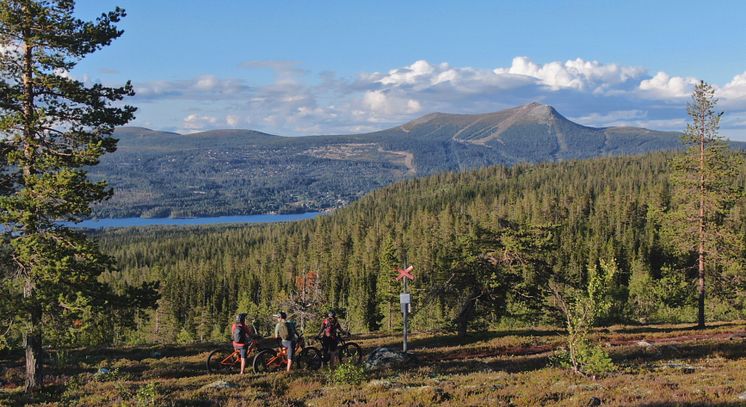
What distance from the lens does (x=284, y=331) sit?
18953mm

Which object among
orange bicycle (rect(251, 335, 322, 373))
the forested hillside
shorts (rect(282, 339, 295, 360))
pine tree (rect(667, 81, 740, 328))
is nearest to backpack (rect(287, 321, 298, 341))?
shorts (rect(282, 339, 295, 360))

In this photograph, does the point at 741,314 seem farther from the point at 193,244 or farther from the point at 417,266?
the point at 193,244

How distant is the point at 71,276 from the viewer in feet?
53.0

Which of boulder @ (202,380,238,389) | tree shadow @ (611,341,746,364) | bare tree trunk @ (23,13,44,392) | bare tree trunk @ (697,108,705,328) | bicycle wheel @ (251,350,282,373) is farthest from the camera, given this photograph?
bare tree trunk @ (697,108,705,328)

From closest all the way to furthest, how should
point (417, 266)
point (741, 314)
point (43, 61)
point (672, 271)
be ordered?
point (43, 61)
point (672, 271)
point (741, 314)
point (417, 266)

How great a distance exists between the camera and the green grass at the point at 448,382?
546 inches

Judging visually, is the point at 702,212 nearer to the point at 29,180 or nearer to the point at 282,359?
the point at 282,359

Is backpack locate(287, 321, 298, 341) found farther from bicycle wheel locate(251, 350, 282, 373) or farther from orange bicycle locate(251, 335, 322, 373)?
bicycle wheel locate(251, 350, 282, 373)

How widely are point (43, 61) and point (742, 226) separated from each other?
434 feet

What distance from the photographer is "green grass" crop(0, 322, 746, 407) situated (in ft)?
45.5

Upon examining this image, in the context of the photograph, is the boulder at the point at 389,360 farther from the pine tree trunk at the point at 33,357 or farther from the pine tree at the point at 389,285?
the pine tree at the point at 389,285

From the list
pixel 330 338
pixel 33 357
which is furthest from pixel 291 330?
pixel 33 357

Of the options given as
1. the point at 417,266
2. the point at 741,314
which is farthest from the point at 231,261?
the point at 741,314

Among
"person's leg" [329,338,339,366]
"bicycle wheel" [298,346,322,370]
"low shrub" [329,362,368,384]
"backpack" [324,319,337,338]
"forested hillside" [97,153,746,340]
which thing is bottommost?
"forested hillside" [97,153,746,340]
